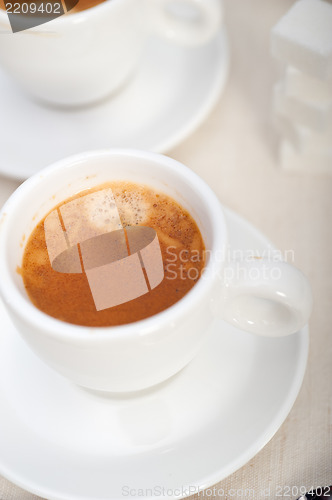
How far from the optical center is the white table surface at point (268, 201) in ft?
3.14

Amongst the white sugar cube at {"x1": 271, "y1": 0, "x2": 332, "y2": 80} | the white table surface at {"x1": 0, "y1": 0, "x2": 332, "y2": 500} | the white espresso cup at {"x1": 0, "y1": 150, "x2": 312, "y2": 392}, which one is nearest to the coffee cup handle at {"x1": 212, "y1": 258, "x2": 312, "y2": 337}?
the white espresso cup at {"x1": 0, "y1": 150, "x2": 312, "y2": 392}

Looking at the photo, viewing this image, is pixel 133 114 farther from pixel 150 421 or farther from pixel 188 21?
pixel 150 421

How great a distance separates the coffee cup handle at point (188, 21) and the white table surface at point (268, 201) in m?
0.18

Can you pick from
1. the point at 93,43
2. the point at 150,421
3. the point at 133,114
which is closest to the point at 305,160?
the point at 133,114

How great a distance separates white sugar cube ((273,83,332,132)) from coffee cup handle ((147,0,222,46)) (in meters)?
0.21

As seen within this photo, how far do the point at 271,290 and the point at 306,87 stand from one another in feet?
2.01

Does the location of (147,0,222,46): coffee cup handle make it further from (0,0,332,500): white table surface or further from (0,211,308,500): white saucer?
(0,211,308,500): white saucer

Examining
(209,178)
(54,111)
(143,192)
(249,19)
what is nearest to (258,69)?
(249,19)

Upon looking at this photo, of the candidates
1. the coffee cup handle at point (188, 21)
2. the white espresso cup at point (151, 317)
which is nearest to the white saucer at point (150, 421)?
the white espresso cup at point (151, 317)

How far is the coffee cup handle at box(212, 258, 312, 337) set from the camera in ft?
2.61

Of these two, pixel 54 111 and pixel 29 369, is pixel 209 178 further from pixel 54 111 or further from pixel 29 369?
Answer: pixel 29 369

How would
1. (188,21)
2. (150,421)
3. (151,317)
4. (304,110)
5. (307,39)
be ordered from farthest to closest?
(188,21)
(304,110)
(307,39)
(150,421)
(151,317)

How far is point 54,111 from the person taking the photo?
1.38 metres

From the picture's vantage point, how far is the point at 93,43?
1213mm
